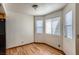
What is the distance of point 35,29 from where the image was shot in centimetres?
311

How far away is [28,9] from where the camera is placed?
287 cm

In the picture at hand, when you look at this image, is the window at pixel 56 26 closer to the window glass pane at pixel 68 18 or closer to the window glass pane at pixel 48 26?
the window glass pane at pixel 48 26

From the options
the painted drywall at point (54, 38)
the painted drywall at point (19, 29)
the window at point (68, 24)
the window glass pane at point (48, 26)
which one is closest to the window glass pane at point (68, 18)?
the window at point (68, 24)

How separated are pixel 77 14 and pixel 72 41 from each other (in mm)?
655

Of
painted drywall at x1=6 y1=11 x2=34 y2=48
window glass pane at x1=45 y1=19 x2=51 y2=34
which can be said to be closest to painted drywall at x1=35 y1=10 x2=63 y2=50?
window glass pane at x1=45 y1=19 x2=51 y2=34

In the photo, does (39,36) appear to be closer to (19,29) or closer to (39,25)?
(39,25)

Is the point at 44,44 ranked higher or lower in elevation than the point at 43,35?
lower

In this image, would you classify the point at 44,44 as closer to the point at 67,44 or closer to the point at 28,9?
the point at 67,44

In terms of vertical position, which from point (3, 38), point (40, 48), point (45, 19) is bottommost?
point (40, 48)

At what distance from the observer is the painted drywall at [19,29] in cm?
306

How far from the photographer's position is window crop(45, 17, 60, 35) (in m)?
2.91

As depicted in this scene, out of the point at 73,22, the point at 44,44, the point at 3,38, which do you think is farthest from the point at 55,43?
the point at 3,38

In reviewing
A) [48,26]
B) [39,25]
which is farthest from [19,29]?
[48,26]

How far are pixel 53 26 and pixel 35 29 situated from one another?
1.77 ft
